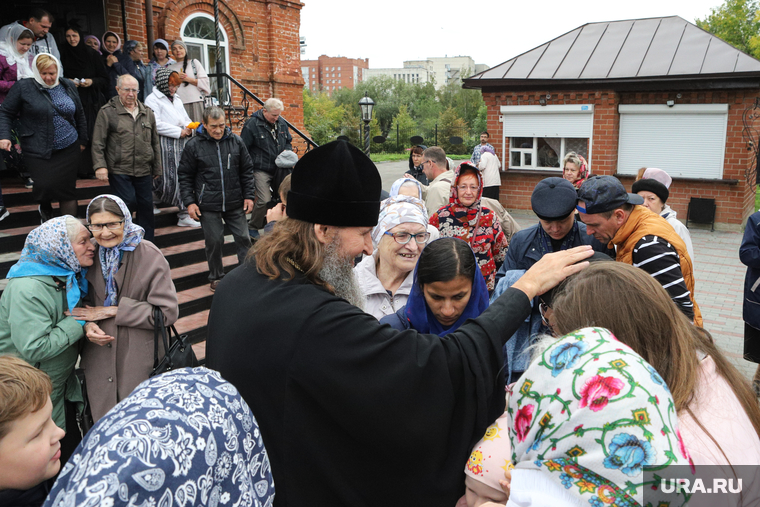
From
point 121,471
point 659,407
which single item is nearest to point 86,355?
point 121,471

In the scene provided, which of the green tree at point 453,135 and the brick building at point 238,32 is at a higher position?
the brick building at point 238,32

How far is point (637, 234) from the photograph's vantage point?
277cm

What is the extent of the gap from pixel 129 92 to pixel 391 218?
436 centimetres

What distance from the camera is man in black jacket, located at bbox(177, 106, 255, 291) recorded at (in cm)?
608

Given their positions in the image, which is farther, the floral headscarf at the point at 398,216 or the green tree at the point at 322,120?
the green tree at the point at 322,120

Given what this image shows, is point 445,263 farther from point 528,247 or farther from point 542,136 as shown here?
point 542,136

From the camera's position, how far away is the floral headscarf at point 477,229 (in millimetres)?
4199

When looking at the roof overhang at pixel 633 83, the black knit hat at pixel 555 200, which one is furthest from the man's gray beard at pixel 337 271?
the roof overhang at pixel 633 83

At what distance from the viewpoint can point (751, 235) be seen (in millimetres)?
4133

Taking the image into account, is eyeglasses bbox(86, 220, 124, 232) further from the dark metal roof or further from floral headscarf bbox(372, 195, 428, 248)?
the dark metal roof

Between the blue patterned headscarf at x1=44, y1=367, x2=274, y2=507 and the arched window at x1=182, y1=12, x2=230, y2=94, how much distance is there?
37.5 feet

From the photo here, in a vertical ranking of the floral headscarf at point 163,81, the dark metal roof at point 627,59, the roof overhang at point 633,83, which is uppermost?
the dark metal roof at point 627,59

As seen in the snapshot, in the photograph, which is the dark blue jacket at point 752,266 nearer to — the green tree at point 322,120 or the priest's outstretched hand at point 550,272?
the priest's outstretched hand at point 550,272

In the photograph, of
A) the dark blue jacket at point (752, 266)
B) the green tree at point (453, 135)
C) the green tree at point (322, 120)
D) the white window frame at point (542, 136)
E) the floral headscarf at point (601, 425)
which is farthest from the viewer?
the green tree at point (322, 120)
